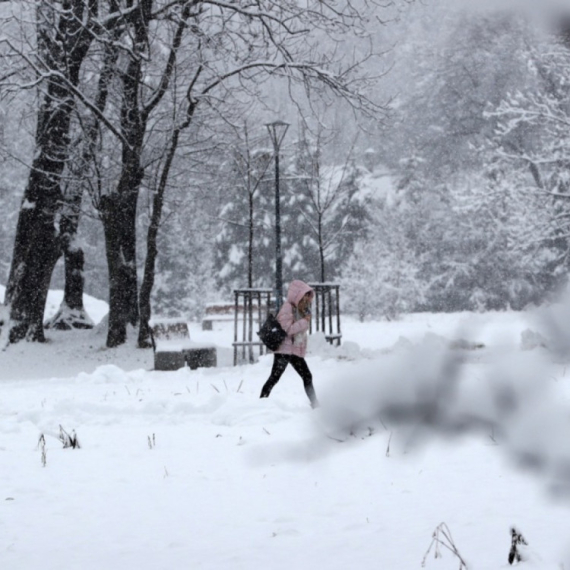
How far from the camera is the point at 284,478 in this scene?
1.52 metres

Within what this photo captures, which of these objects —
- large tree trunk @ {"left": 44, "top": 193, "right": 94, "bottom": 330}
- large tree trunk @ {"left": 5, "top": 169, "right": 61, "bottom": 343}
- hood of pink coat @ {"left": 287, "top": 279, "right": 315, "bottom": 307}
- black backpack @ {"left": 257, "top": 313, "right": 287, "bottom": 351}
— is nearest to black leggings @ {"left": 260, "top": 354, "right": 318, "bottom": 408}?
black backpack @ {"left": 257, "top": 313, "right": 287, "bottom": 351}

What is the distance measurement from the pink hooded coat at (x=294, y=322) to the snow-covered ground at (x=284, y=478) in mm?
590

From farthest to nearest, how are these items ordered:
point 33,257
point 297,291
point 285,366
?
point 33,257, point 285,366, point 297,291

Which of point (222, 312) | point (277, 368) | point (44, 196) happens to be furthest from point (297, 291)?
point (222, 312)

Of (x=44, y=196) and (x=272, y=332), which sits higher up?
(x=44, y=196)

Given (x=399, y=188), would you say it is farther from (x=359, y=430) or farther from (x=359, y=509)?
(x=359, y=430)

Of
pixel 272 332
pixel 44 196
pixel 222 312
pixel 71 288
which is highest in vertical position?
pixel 44 196

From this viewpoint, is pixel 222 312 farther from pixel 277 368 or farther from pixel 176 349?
pixel 277 368

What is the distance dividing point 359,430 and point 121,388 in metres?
9.68

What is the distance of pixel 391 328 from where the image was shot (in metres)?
22.9

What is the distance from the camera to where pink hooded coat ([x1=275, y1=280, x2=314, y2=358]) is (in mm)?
7547

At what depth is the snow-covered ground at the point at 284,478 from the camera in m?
1.06

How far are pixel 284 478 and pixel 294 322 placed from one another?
20.1 ft

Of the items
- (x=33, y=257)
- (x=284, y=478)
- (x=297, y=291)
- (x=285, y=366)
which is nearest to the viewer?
(x=284, y=478)
